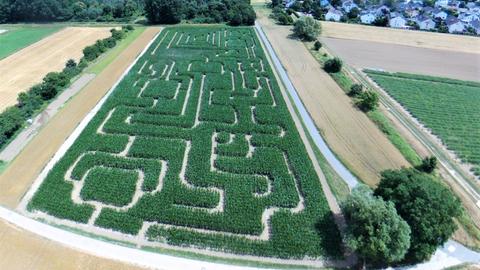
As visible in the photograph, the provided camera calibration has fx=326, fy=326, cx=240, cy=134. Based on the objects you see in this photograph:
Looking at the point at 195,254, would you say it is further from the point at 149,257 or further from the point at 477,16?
the point at 477,16

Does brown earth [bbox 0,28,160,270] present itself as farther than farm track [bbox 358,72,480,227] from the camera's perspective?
No

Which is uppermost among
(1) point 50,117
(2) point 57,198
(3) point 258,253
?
(1) point 50,117

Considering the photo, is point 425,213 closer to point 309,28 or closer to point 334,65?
point 334,65

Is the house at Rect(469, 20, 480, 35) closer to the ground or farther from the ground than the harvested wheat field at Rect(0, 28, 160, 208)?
farther from the ground

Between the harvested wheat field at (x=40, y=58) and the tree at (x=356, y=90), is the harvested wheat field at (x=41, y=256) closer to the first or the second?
the harvested wheat field at (x=40, y=58)

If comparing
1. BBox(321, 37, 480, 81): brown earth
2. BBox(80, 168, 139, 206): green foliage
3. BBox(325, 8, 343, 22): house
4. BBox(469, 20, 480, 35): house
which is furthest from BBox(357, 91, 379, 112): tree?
BBox(469, 20, 480, 35): house

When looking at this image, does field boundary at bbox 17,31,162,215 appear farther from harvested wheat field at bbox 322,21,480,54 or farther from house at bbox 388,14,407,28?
house at bbox 388,14,407,28

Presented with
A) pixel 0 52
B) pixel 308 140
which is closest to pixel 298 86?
pixel 308 140
